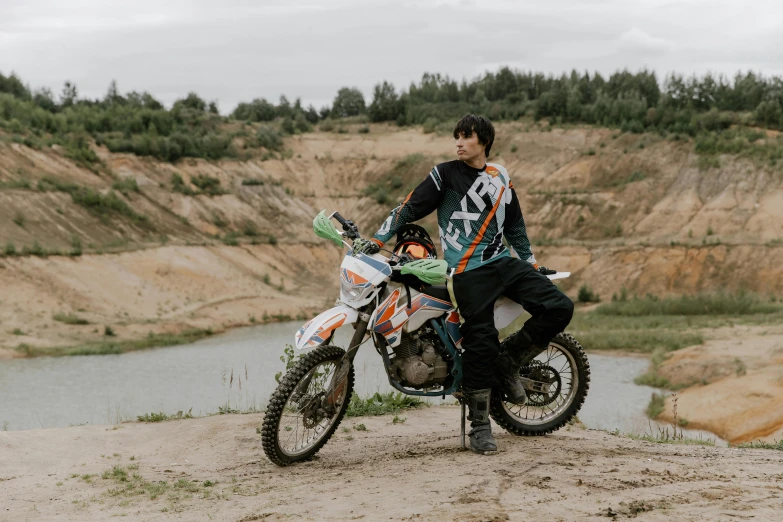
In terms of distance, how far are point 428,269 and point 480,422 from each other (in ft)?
4.01

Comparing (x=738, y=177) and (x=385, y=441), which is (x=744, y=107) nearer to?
(x=738, y=177)

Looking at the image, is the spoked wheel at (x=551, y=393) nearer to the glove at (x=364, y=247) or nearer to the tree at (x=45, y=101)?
the glove at (x=364, y=247)

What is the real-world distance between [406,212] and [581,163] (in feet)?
126


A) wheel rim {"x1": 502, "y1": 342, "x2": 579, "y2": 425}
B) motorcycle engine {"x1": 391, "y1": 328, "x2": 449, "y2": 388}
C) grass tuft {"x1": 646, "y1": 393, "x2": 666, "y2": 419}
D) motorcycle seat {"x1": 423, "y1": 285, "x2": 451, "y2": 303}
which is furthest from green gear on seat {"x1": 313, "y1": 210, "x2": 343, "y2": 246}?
grass tuft {"x1": 646, "y1": 393, "x2": 666, "y2": 419}

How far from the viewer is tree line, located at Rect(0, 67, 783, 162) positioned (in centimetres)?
4053

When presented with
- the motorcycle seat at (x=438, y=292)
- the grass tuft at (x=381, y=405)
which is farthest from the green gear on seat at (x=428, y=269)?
the grass tuft at (x=381, y=405)

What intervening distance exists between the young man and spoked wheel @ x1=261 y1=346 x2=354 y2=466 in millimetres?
901

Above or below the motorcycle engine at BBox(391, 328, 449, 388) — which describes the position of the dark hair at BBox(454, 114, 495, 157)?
above

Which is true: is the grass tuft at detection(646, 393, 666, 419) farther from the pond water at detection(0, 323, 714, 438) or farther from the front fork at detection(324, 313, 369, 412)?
the front fork at detection(324, 313, 369, 412)

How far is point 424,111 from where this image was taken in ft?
181

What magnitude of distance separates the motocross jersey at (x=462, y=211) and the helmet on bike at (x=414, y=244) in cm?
16

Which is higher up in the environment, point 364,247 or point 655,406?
point 364,247

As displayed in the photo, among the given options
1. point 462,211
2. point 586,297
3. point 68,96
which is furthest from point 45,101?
point 462,211

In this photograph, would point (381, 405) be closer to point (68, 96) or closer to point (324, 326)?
point (324, 326)
